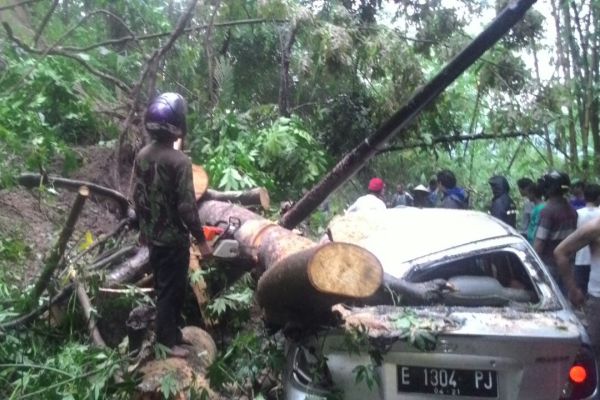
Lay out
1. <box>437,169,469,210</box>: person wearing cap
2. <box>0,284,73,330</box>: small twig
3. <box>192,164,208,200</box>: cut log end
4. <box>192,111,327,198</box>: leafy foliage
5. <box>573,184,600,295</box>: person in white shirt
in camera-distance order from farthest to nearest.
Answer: <box>437,169,469,210</box>: person wearing cap
<box>192,111,327,198</box>: leafy foliage
<box>573,184,600,295</box>: person in white shirt
<box>192,164,208,200</box>: cut log end
<box>0,284,73,330</box>: small twig

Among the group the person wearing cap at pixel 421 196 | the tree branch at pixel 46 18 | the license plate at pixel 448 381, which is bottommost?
the person wearing cap at pixel 421 196

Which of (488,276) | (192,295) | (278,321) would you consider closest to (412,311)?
(278,321)

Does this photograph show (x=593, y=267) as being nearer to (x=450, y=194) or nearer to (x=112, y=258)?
(x=112, y=258)

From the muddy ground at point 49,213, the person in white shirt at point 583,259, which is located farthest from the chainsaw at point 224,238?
the person in white shirt at point 583,259

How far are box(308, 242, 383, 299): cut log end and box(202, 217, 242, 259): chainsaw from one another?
1.88 meters

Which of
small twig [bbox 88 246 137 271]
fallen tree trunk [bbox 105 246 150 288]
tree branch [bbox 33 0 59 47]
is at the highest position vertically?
tree branch [bbox 33 0 59 47]

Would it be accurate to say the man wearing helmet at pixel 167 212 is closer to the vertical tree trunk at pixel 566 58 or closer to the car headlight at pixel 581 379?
the car headlight at pixel 581 379

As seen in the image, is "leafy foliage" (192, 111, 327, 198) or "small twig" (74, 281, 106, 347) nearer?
"small twig" (74, 281, 106, 347)

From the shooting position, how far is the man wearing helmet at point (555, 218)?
713cm

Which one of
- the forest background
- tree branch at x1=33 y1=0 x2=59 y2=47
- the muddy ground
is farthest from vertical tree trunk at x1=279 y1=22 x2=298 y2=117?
tree branch at x1=33 y1=0 x2=59 y2=47

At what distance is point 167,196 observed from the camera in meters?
4.78

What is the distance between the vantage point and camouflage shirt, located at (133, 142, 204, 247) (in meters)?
4.72

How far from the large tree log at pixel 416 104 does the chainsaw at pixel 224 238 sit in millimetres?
691

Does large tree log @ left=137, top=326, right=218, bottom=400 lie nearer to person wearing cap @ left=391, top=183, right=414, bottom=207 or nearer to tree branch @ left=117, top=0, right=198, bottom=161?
tree branch @ left=117, top=0, right=198, bottom=161
